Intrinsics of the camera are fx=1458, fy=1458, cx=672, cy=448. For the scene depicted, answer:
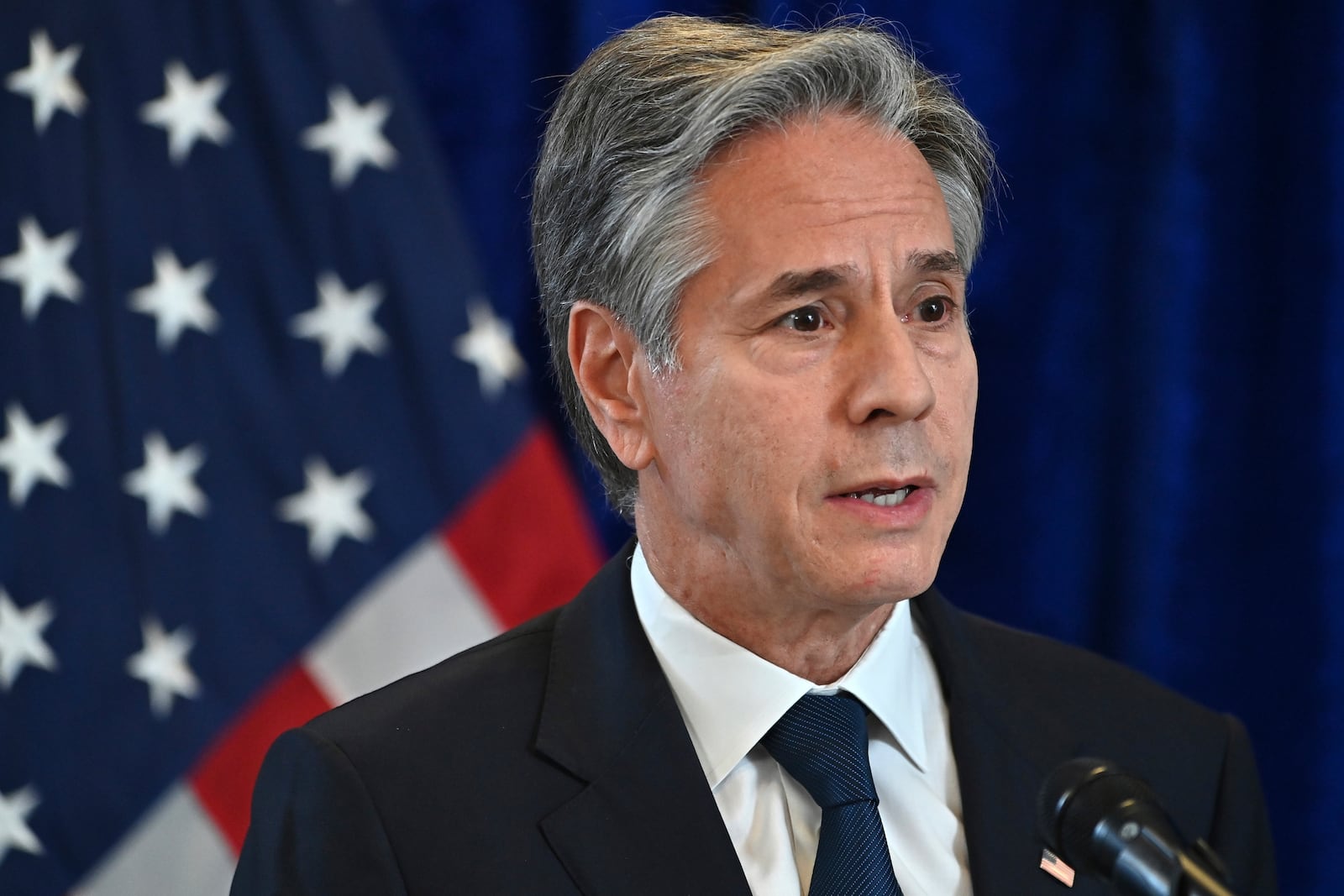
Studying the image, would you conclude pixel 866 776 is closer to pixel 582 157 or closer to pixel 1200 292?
pixel 582 157

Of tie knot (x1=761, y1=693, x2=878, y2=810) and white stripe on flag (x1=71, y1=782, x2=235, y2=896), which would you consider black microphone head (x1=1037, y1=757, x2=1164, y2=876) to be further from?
white stripe on flag (x1=71, y1=782, x2=235, y2=896)

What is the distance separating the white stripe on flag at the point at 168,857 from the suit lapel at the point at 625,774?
2.93ft

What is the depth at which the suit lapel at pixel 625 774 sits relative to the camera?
1552 mm

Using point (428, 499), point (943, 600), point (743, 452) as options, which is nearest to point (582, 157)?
point (743, 452)

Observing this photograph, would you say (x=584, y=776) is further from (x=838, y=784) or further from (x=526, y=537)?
(x=526, y=537)

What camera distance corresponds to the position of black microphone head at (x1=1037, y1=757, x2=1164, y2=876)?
1081mm

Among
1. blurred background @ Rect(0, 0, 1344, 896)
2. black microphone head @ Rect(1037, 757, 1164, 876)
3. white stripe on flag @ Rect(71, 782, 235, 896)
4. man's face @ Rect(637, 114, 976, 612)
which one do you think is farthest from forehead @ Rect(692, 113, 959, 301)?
white stripe on flag @ Rect(71, 782, 235, 896)

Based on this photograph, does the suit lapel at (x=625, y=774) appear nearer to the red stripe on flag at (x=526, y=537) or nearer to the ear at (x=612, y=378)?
the ear at (x=612, y=378)

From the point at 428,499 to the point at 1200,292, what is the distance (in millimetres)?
1413

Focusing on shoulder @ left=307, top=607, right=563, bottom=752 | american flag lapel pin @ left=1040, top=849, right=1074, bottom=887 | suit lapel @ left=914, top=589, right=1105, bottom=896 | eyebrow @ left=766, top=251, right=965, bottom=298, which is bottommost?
american flag lapel pin @ left=1040, top=849, right=1074, bottom=887

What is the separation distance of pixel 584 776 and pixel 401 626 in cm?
90

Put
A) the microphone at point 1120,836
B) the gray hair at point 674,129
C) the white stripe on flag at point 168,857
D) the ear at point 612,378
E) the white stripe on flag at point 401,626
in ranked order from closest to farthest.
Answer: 1. the microphone at point 1120,836
2. the gray hair at point 674,129
3. the ear at point 612,378
4. the white stripe on flag at point 168,857
5. the white stripe on flag at point 401,626

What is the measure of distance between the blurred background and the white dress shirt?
852mm

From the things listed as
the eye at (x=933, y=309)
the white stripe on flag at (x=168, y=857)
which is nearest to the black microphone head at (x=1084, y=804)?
the eye at (x=933, y=309)
